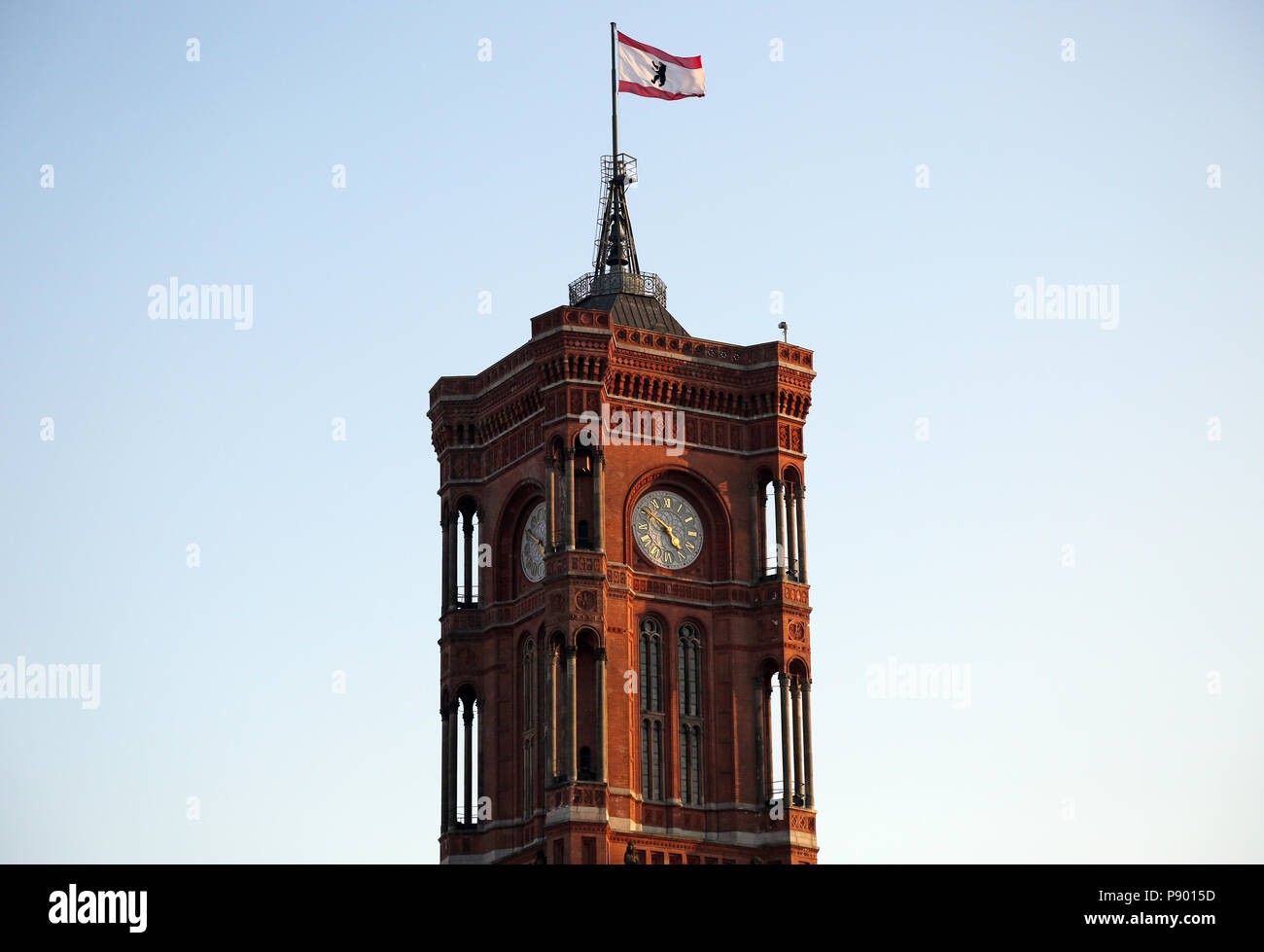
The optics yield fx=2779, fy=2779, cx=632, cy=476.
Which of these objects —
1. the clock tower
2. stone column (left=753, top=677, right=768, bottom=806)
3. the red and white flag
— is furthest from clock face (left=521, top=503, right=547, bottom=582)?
the red and white flag

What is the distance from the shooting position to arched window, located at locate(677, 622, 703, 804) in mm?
118312

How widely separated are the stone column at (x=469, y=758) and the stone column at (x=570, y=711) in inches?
365

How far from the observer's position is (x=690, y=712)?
11931 cm

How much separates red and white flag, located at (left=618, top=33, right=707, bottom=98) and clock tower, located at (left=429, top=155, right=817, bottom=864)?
9683 mm

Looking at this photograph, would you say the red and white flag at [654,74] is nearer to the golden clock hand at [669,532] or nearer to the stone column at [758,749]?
the golden clock hand at [669,532]

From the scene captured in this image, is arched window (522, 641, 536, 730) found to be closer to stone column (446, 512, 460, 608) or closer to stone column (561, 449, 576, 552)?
stone column (446, 512, 460, 608)

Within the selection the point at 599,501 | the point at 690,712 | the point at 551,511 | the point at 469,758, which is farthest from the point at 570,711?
the point at 469,758

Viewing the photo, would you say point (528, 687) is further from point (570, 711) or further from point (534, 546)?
point (570, 711)

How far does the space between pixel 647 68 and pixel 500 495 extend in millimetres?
20520

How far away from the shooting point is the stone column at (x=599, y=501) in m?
117

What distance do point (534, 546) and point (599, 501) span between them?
553cm

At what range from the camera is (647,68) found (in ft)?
413
